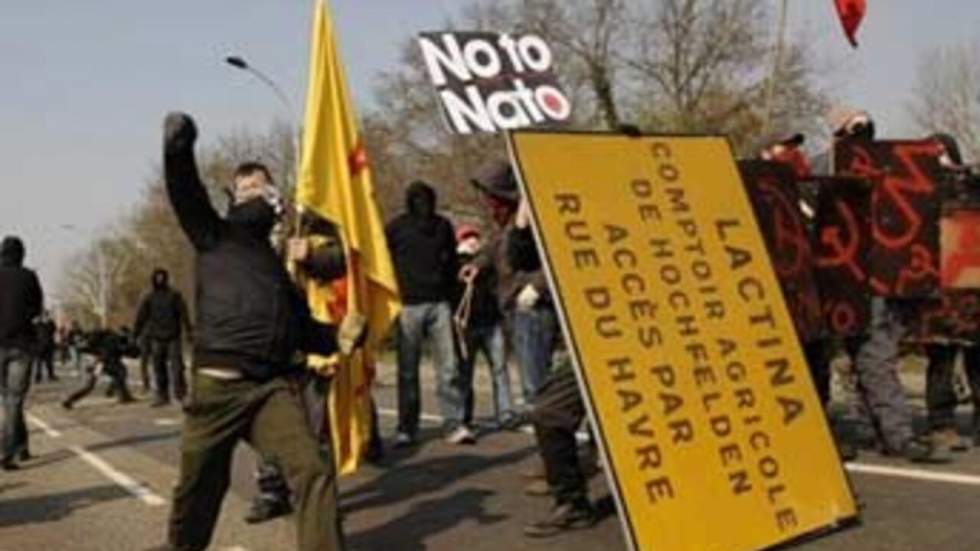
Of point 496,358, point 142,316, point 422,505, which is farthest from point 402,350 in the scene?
point 142,316

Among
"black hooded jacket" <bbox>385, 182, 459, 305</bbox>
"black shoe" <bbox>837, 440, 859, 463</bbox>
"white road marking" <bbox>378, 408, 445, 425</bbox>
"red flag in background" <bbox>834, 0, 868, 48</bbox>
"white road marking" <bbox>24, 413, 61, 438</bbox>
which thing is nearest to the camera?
"black shoe" <bbox>837, 440, 859, 463</bbox>

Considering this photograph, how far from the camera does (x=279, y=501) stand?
29.6 ft

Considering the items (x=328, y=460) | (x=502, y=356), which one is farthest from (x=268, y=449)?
(x=502, y=356)

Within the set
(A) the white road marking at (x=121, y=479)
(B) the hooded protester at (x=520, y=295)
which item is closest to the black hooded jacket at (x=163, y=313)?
(A) the white road marking at (x=121, y=479)

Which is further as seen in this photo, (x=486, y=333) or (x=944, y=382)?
(x=486, y=333)

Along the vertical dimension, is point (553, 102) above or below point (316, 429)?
above

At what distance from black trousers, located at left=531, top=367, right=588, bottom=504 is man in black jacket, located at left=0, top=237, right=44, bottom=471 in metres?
6.73

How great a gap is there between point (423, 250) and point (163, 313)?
983 centimetres

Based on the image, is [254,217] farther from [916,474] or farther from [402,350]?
[402,350]

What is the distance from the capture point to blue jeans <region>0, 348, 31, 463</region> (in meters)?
13.3

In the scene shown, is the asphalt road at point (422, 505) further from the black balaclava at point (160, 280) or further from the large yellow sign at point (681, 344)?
the black balaclava at point (160, 280)

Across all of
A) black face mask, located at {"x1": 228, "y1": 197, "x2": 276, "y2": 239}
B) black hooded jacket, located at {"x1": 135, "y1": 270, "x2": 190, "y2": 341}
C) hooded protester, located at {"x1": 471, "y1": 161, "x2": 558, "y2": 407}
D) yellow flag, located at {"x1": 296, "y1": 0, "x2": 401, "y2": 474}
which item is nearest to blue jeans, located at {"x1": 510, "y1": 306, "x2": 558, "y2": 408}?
hooded protester, located at {"x1": 471, "y1": 161, "x2": 558, "y2": 407}

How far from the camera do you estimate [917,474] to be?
9.12 metres

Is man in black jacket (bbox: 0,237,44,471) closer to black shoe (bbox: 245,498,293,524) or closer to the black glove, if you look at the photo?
black shoe (bbox: 245,498,293,524)
